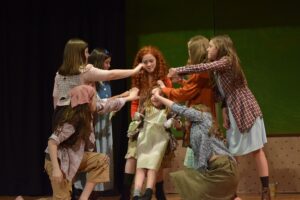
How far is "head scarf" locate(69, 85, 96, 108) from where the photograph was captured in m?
3.91

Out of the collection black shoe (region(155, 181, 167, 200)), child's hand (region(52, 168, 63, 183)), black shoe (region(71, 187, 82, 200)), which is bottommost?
black shoe (region(71, 187, 82, 200))

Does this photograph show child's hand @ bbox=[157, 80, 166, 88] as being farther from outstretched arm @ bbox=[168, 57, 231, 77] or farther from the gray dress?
the gray dress

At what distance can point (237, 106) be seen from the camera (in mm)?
4367

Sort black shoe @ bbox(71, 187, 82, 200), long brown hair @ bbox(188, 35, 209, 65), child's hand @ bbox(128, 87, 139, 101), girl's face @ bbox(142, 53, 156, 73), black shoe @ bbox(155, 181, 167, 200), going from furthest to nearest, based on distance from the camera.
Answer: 1. black shoe @ bbox(71, 187, 82, 200)
2. black shoe @ bbox(155, 181, 167, 200)
3. girl's face @ bbox(142, 53, 156, 73)
4. child's hand @ bbox(128, 87, 139, 101)
5. long brown hair @ bbox(188, 35, 209, 65)

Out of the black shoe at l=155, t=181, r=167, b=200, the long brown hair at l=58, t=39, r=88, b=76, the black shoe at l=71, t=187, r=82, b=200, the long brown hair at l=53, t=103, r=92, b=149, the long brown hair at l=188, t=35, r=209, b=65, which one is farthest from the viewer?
the black shoe at l=71, t=187, r=82, b=200

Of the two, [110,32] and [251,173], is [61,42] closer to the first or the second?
[110,32]

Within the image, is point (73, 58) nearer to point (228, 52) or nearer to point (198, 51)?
point (198, 51)

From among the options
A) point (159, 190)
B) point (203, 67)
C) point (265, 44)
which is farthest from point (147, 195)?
point (265, 44)

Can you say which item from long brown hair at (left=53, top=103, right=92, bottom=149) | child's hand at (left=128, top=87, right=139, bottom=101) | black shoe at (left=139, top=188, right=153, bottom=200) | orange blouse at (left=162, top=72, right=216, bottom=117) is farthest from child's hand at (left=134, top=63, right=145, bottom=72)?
black shoe at (left=139, top=188, right=153, bottom=200)

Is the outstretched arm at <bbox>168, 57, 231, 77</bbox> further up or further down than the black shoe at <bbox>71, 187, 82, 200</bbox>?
further up

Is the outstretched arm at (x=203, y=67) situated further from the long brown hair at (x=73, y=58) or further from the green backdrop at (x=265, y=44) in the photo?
the green backdrop at (x=265, y=44)

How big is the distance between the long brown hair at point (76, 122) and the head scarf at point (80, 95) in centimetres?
3

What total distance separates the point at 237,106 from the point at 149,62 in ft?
2.59

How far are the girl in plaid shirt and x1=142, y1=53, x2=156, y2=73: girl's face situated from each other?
489 mm
